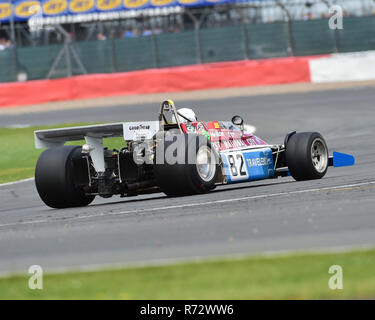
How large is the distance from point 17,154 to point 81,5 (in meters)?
18.6

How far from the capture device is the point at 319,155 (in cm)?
1323

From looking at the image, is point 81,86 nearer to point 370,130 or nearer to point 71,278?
point 370,130

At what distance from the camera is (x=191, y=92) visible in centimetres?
3147

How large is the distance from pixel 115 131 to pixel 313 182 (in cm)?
276

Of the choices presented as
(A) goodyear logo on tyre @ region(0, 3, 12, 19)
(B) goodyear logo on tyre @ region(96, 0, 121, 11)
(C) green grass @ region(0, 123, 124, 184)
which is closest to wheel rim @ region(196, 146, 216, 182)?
(C) green grass @ region(0, 123, 124, 184)

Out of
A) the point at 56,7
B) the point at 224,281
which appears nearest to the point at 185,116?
the point at 224,281

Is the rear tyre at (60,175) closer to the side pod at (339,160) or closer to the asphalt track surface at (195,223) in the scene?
the asphalt track surface at (195,223)

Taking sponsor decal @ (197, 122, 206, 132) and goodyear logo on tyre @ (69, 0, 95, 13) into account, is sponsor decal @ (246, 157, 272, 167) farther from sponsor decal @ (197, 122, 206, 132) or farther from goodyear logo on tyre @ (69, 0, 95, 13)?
goodyear logo on tyre @ (69, 0, 95, 13)

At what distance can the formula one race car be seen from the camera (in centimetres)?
1149

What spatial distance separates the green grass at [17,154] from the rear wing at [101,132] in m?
4.94

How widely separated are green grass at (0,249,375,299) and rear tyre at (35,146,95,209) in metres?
5.23

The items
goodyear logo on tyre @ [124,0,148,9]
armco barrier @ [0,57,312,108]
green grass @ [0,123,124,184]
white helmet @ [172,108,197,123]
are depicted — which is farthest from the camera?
goodyear logo on tyre @ [124,0,148,9]

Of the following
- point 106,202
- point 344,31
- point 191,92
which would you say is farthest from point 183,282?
point 344,31

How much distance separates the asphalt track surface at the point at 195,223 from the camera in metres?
7.52
